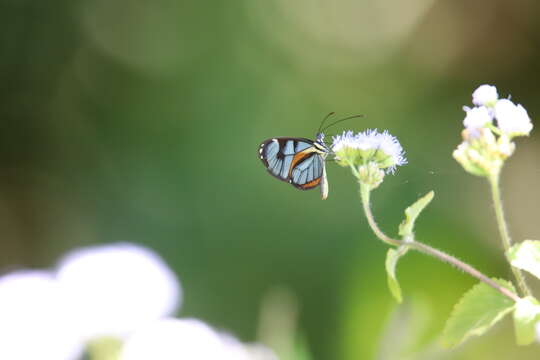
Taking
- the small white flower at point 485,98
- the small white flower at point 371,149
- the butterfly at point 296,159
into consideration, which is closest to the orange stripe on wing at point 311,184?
the butterfly at point 296,159

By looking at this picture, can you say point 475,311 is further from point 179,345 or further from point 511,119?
point 179,345

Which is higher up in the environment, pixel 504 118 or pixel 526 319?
pixel 504 118

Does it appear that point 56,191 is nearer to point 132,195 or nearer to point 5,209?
point 5,209

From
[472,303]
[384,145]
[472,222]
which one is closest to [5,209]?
[472,222]

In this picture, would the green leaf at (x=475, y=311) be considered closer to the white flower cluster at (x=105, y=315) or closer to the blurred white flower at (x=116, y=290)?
the white flower cluster at (x=105, y=315)

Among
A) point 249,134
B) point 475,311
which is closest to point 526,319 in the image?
point 475,311

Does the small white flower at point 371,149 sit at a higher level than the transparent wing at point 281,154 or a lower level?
lower
